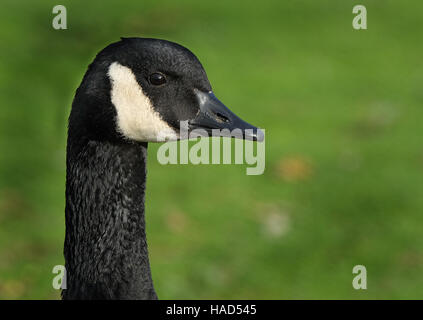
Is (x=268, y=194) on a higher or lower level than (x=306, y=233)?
higher

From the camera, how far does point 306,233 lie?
200 inches

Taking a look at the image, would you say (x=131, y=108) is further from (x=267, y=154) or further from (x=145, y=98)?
(x=267, y=154)

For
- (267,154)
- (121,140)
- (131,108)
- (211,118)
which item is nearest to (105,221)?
(121,140)

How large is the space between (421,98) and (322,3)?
2493 mm

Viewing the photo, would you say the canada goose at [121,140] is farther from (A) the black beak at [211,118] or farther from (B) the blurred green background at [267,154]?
(B) the blurred green background at [267,154]

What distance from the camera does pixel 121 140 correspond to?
2.58m

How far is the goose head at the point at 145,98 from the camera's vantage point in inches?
99.0

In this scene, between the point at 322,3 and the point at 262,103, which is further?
the point at 322,3

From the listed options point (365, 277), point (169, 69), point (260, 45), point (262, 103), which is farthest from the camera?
point (260, 45)

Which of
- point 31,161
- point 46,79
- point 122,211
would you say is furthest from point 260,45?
point 122,211

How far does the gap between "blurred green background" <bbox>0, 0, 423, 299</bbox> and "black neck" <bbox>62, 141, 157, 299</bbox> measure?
176 centimetres

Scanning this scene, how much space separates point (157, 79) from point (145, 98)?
84mm

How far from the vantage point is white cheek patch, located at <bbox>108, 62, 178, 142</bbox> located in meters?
2.51
